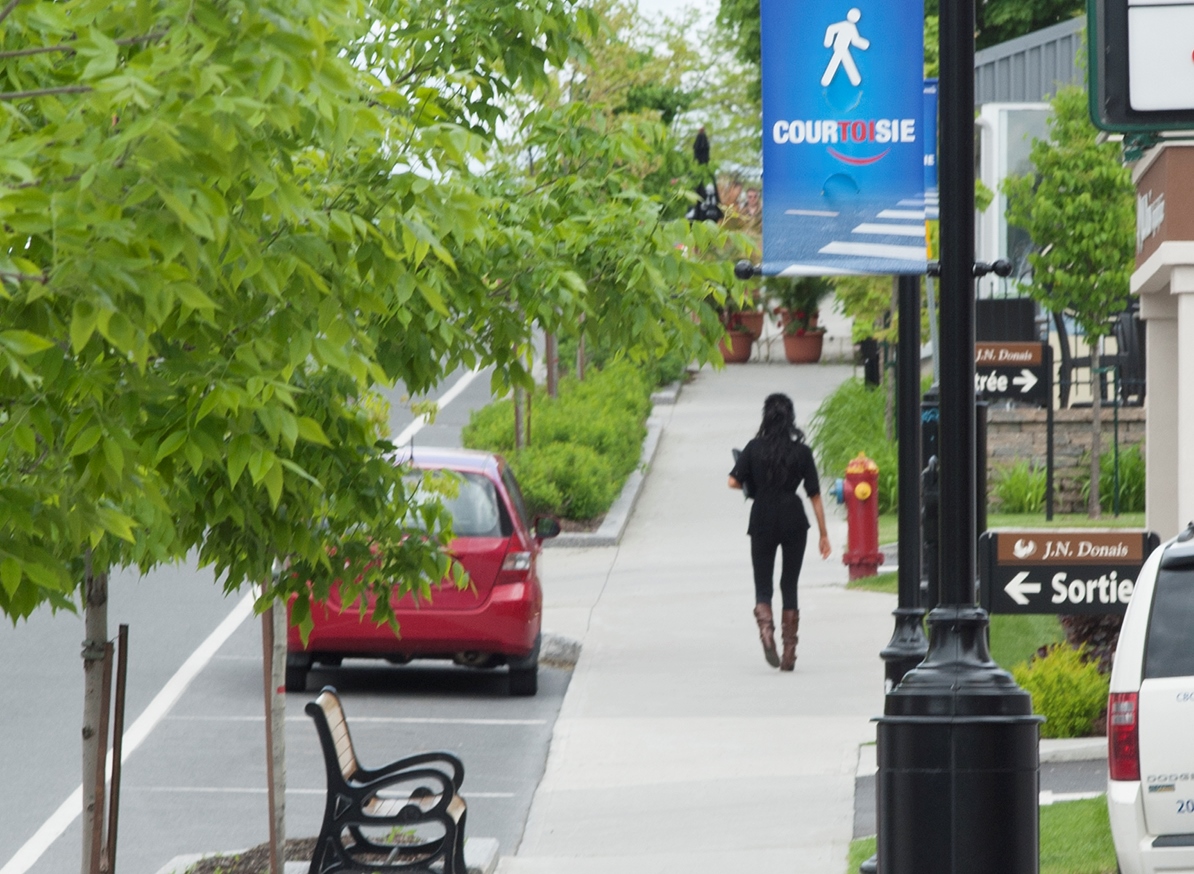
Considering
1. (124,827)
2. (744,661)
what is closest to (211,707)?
(124,827)

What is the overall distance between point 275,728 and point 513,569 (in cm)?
474

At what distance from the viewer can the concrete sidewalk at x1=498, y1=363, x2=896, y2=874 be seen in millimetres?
9047

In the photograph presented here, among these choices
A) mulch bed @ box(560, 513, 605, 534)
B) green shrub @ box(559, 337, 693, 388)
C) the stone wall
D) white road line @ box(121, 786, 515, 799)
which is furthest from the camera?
green shrub @ box(559, 337, 693, 388)

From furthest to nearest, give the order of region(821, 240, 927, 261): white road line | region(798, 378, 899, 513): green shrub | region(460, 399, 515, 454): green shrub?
region(460, 399, 515, 454): green shrub → region(798, 378, 899, 513): green shrub → region(821, 240, 927, 261): white road line

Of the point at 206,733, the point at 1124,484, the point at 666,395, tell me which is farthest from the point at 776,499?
the point at 666,395

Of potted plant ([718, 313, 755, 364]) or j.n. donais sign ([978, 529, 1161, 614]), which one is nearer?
j.n. donais sign ([978, 529, 1161, 614])

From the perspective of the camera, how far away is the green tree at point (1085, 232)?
21.7 meters

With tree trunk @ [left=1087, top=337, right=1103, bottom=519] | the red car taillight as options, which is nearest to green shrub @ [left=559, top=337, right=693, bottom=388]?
tree trunk @ [left=1087, top=337, right=1103, bottom=519]

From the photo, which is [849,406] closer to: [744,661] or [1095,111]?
[744,661]

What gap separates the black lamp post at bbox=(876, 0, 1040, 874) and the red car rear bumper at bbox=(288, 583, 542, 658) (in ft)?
23.9

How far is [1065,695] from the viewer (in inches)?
408

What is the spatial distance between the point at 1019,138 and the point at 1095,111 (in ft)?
85.4

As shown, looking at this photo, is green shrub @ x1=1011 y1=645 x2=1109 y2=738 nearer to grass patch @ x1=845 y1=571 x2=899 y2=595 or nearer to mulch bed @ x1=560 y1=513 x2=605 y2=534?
grass patch @ x1=845 y1=571 x2=899 y2=595

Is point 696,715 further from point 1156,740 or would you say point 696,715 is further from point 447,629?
point 1156,740
